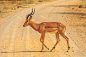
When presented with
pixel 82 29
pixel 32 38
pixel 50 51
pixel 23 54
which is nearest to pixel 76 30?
pixel 82 29

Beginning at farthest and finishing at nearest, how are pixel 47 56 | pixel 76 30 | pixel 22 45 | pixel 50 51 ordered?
pixel 76 30 < pixel 22 45 < pixel 50 51 < pixel 47 56

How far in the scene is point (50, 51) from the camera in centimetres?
988

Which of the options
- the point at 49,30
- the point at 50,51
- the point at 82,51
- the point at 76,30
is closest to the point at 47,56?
the point at 50,51

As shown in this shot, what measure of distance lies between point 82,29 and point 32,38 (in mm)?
5086

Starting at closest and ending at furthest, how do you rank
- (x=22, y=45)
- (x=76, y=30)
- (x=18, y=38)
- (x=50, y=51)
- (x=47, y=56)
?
(x=47, y=56) → (x=50, y=51) → (x=22, y=45) → (x=18, y=38) → (x=76, y=30)

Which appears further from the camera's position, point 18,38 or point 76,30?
point 76,30

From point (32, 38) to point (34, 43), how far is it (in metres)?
1.20

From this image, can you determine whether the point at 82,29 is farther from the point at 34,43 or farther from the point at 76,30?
the point at 34,43

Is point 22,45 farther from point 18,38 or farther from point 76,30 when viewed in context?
point 76,30

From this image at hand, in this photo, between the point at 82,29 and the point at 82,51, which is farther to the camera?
the point at 82,29

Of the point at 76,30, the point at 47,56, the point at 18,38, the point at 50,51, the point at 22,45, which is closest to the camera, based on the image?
the point at 47,56

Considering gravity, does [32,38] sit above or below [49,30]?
below

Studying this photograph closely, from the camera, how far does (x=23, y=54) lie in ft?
30.8

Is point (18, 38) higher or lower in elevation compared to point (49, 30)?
lower
